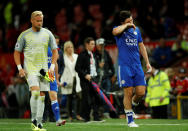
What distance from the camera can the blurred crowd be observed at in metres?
20.7

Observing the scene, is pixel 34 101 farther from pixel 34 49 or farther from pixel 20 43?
pixel 20 43

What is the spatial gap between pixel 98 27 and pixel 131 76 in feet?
48.5

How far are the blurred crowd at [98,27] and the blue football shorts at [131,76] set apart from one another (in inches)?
229

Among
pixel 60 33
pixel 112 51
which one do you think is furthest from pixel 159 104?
pixel 60 33

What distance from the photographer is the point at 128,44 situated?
11719 millimetres

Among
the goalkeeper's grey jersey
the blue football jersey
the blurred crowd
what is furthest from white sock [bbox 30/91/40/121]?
the blurred crowd

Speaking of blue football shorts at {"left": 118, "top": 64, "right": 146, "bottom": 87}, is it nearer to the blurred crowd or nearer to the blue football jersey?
the blue football jersey

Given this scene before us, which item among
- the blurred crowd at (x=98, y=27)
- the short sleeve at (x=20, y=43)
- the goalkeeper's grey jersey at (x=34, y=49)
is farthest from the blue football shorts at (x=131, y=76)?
the blurred crowd at (x=98, y=27)

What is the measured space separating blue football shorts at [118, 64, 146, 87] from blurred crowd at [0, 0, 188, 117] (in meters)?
5.82

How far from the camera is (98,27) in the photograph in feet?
86.2

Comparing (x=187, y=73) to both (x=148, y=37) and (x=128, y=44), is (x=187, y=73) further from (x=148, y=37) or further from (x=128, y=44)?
(x=128, y=44)

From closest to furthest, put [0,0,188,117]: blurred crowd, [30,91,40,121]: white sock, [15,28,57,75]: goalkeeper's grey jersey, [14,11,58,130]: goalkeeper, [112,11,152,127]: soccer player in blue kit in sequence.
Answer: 1. [30,91,40,121]: white sock
2. [14,11,58,130]: goalkeeper
3. [15,28,57,75]: goalkeeper's grey jersey
4. [112,11,152,127]: soccer player in blue kit
5. [0,0,188,117]: blurred crowd

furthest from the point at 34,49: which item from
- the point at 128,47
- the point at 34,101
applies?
the point at 128,47

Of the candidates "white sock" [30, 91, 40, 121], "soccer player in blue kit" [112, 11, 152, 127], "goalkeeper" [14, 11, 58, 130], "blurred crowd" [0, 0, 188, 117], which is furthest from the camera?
"blurred crowd" [0, 0, 188, 117]
